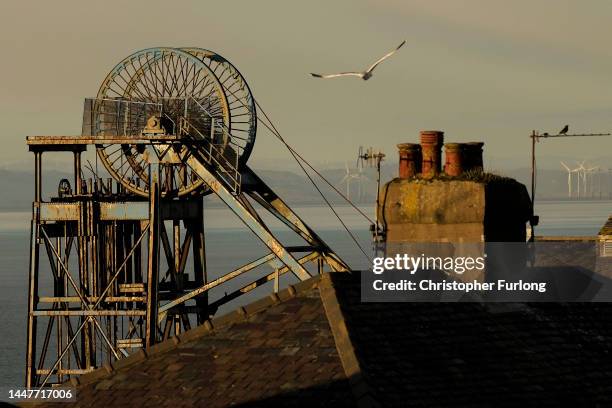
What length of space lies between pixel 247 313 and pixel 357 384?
3.72 metres

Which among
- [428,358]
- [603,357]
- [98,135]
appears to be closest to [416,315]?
[428,358]

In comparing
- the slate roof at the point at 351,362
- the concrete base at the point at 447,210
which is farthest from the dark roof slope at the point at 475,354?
the concrete base at the point at 447,210

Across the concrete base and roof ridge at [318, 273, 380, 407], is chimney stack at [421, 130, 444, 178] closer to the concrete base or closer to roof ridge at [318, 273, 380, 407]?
the concrete base

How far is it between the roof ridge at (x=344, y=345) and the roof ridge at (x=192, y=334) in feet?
1.64

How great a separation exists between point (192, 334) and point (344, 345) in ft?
9.81

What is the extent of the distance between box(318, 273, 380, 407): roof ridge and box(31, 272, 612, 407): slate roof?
0.9 inches

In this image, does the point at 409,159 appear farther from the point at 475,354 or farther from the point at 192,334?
the point at 192,334

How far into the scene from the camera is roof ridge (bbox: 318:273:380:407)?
25812mm

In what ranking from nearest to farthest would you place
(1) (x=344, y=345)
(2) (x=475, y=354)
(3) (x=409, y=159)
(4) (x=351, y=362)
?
(4) (x=351, y=362)
(1) (x=344, y=345)
(2) (x=475, y=354)
(3) (x=409, y=159)

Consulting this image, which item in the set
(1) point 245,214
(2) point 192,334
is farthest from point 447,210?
(1) point 245,214

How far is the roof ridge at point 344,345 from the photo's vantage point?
25.8 meters

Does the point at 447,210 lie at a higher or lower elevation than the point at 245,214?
higher

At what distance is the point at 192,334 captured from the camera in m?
29.0

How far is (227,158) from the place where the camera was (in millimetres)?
55469
